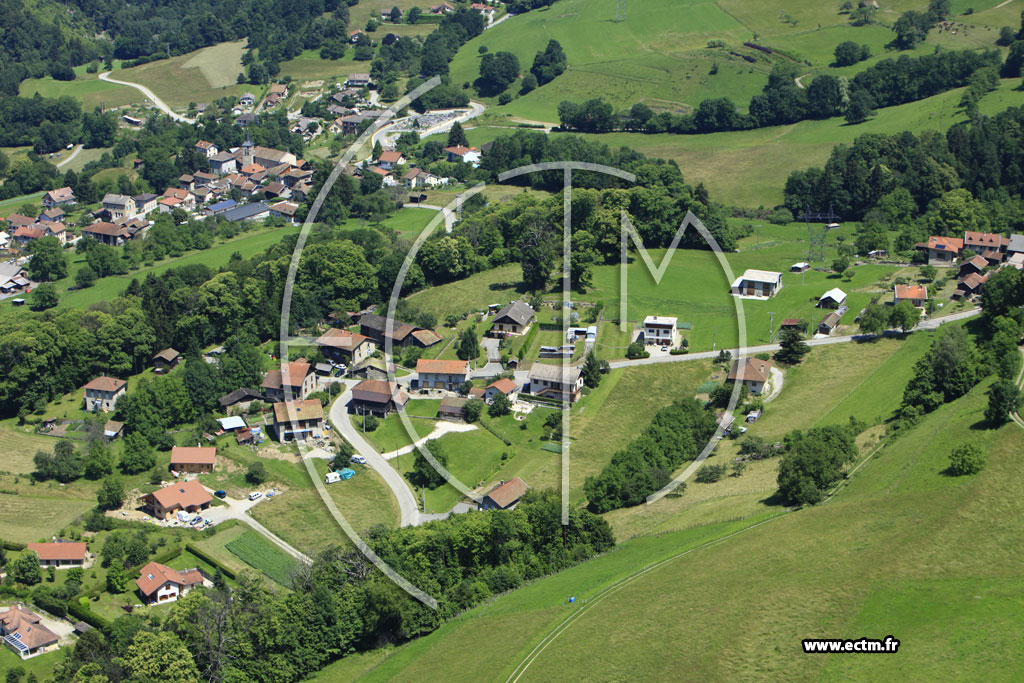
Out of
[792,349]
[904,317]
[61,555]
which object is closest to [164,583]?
[61,555]

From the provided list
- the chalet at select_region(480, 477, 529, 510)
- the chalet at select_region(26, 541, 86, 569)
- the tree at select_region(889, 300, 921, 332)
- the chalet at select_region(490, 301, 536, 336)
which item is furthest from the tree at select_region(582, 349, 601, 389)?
the chalet at select_region(26, 541, 86, 569)

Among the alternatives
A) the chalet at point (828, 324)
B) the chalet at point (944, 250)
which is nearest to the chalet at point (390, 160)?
the chalet at point (944, 250)

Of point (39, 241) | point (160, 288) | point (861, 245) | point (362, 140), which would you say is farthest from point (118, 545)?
point (362, 140)

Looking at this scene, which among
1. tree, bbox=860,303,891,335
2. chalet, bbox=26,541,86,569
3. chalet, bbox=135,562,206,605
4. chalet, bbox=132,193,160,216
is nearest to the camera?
chalet, bbox=135,562,206,605

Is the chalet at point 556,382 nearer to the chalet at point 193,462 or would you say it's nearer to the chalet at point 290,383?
the chalet at point 290,383

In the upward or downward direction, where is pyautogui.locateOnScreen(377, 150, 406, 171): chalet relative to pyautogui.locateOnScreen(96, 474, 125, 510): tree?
upward

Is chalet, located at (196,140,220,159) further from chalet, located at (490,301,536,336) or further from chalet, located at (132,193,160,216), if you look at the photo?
chalet, located at (490,301,536,336)

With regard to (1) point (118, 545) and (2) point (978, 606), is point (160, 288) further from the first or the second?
(2) point (978, 606)
